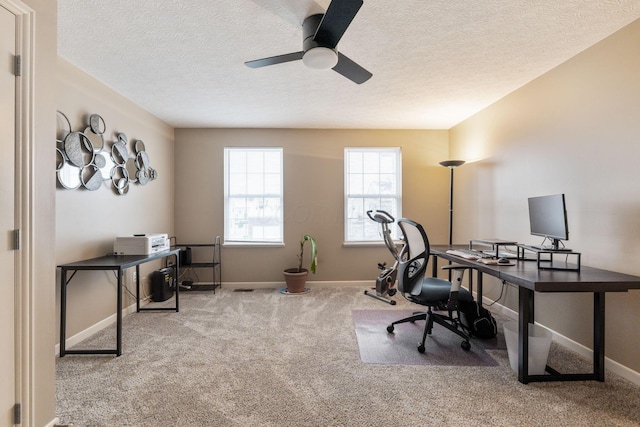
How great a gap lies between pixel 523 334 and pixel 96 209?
148 inches

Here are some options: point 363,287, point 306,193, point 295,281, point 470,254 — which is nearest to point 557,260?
point 470,254

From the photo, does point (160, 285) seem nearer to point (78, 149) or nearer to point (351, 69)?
point (78, 149)

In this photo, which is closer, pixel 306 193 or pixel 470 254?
pixel 470 254

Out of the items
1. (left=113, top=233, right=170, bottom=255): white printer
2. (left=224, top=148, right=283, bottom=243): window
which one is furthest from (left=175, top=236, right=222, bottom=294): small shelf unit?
(left=113, top=233, right=170, bottom=255): white printer

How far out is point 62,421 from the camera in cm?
166

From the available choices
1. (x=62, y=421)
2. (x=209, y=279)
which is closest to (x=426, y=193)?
(x=209, y=279)

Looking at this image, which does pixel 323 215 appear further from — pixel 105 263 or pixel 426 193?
pixel 105 263

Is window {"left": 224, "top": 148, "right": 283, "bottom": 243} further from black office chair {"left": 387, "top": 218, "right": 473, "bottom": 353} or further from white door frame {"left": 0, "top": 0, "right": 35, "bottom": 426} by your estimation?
white door frame {"left": 0, "top": 0, "right": 35, "bottom": 426}

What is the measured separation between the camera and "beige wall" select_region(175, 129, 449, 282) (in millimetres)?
4613

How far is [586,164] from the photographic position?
2367 millimetres

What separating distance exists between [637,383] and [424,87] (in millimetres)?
2884

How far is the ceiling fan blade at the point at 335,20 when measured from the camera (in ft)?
4.72

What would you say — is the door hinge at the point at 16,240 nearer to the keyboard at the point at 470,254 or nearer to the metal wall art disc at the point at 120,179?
the metal wall art disc at the point at 120,179

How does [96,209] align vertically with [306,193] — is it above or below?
below
